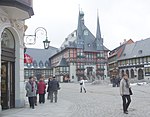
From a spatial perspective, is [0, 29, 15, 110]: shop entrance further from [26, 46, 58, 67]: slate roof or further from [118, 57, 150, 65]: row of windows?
[26, 46, 58, 67]: slate roof

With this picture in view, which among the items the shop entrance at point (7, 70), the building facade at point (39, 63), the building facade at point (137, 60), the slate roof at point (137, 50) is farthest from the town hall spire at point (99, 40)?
the shop entrance at point (7, 70)

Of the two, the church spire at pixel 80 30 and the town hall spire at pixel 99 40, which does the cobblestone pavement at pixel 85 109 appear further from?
the town hall spire at pixel 99 40

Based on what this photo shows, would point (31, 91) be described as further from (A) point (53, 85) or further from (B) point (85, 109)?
(A) point (53, 85)

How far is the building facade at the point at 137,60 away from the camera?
75075mm

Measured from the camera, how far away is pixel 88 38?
88.6 meters

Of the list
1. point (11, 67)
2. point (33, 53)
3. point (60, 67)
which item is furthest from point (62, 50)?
point (11, 67)

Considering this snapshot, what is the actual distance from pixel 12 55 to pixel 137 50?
6914 centimetres

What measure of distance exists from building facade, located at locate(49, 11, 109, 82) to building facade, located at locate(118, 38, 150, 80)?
6.15 meters

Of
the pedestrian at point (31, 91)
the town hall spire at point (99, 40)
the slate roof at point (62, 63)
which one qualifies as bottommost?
the pedestrian at point (31, 91)

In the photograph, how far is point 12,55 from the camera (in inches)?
567

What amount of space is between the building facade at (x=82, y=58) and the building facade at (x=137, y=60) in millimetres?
6154

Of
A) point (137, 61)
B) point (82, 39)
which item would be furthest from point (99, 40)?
point (137, 61)

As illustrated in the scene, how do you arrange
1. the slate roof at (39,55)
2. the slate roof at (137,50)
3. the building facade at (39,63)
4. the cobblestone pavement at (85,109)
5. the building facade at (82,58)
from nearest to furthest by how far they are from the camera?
the cobblestone pavement at (85,109)
the slate roof at (137,50)
the building facade at (82,58)
the building facade at (39,63)
the slate roof at (39,55)

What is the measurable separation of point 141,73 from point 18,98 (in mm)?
66310
